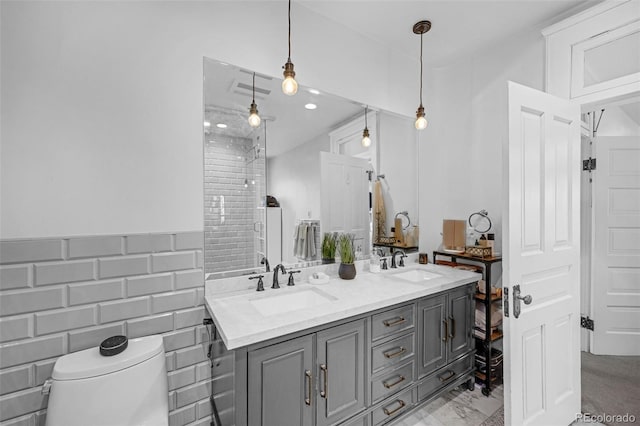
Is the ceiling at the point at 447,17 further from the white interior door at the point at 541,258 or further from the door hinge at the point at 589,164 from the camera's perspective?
the door hinge at the point at 589,164

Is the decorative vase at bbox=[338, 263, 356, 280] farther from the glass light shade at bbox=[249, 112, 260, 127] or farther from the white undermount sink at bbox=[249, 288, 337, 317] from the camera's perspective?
the glass light shade at bbox=[249, 112, 260, 127]

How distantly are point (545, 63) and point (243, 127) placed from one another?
237 centimetres

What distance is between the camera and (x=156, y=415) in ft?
4.14

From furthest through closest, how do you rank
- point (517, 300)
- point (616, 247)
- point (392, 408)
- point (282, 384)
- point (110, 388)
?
point (616, 247)
point (392, 408)
point (517, 300)
point (282, 384)
point (110, 388)

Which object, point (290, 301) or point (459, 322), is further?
point (459, 322)

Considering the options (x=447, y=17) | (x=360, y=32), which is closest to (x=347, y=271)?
(x=360, y=32)

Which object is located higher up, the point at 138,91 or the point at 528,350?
the point at 138,91

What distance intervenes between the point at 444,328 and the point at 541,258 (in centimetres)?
77

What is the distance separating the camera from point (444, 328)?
6.46 ft

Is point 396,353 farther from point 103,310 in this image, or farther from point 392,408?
point 103,310

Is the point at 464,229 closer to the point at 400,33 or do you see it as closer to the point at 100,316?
the point at 400,33

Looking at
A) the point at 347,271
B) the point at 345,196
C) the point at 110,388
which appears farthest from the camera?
the point at 345,196

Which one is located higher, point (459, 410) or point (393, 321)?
point (393, 321)

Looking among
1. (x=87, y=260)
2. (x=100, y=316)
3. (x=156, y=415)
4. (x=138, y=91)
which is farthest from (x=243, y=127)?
(x=156, y=415)
